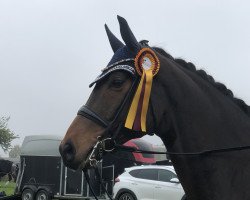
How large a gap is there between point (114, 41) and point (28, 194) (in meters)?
19.9

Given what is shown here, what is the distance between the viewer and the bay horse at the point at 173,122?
3180 mm

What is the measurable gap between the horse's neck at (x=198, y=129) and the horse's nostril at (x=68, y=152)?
Result: 24.2 inches

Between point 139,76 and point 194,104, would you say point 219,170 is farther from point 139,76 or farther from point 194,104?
point 139,76

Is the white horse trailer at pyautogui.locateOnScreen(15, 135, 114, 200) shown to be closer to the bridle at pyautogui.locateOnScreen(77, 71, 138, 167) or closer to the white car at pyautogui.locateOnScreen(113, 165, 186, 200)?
the white car at pyautogui.locateOnScreen(113, 165, 186, 200)

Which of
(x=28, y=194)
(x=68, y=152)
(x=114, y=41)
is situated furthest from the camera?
(x=28, y=194)

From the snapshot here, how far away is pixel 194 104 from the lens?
3.35 metres

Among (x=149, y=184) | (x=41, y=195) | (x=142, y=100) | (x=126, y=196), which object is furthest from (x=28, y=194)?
(x=142, y=100)

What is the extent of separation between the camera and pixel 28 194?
22.5 metres

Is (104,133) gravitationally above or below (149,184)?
below

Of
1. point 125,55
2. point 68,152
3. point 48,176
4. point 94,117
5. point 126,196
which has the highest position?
point 48,176

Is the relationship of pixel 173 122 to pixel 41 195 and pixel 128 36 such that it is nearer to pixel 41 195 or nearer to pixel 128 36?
pixel 128 36

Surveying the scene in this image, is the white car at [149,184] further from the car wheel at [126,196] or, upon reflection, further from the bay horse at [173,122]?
the bay horse at [173,122]

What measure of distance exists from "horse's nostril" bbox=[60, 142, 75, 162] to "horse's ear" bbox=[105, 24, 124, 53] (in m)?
0.88

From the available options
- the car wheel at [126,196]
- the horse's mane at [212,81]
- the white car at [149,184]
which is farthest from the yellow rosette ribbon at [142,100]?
the car wheel at [126,196]
